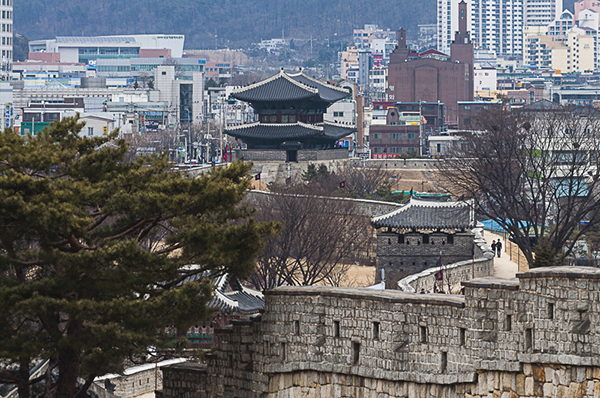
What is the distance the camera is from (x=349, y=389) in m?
16.8

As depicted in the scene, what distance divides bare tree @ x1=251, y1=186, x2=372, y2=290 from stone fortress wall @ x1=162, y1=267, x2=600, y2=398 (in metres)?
22.3

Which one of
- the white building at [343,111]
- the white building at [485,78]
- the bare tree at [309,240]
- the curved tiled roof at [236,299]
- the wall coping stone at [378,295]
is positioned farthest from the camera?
the white building at [485,78]

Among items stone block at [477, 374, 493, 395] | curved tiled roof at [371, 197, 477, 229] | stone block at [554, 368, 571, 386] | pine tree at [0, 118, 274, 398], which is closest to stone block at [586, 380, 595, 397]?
stone block at [554, 368, 571, 386]

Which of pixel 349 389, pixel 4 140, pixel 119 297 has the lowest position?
pixel 349 389

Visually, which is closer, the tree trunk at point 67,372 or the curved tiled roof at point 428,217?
the tree trunk at point 67,372

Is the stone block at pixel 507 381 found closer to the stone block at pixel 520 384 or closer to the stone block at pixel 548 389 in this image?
the stone block at pixel 520 384

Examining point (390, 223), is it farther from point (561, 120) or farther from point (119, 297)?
point (119, 297)

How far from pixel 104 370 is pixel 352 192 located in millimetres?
47582

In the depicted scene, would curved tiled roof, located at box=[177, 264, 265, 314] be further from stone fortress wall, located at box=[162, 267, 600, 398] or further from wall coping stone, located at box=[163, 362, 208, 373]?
stone fortress wall, located at box=[162, 267, 600, 398]

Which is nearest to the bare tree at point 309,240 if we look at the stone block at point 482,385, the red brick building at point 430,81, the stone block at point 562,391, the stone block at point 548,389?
the stone block at point 482,385

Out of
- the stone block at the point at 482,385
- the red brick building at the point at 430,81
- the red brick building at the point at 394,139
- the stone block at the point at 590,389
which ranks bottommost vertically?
the stone block at the point at 482,385

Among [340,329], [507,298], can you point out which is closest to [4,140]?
[340,329]

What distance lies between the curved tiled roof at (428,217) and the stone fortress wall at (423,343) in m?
29.0

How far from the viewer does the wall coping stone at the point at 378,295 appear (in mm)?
15688
